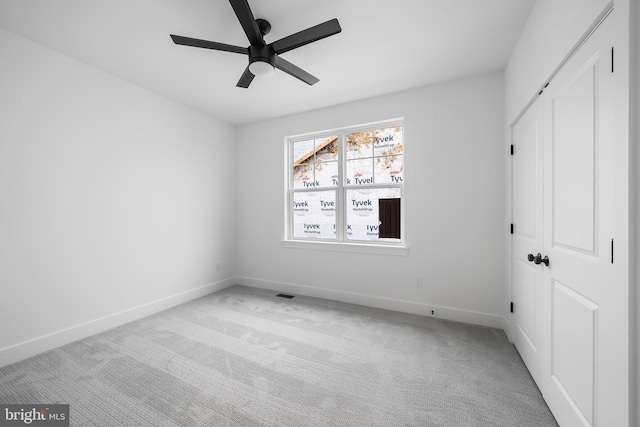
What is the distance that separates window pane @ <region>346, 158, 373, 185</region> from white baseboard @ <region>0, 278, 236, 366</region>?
2.68 meters

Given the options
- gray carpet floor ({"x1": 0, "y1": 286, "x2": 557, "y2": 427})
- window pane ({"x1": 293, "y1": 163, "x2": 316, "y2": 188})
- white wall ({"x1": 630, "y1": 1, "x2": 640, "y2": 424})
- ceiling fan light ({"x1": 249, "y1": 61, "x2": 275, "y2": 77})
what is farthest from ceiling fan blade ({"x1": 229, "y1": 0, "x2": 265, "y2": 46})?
gray carpet floor ({"x1": 0, "y1": 286, "x2": 557, "y2": 427})

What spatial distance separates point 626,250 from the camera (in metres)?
0.98

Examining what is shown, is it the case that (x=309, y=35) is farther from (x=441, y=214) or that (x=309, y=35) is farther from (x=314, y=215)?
(x=314, y=215)

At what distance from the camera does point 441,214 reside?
9.80 ft

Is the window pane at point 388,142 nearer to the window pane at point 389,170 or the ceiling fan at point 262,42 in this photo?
the window pane at point 389,170

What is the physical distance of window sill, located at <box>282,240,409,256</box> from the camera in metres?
3.19

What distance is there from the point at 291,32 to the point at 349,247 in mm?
2450

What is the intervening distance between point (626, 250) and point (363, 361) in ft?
5.84

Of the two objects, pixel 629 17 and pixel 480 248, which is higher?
pixel 629 17

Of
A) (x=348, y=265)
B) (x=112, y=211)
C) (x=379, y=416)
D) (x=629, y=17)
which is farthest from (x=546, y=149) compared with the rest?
(x=112, y=211)

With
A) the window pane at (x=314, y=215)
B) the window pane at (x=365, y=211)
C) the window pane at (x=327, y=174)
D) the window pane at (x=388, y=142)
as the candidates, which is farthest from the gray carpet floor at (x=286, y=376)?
the window pane at (x=388, y=142)

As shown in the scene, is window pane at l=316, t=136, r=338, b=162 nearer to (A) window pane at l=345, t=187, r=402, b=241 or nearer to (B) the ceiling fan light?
(A) window pane at l=345, t=187, r=402, b=241

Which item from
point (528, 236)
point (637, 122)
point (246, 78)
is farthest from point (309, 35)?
point (528, 236)

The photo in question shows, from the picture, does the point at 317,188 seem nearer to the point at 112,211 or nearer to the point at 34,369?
the point at 112,211
